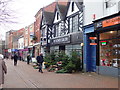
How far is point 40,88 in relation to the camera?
8.85m

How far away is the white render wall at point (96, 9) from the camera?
1267cm

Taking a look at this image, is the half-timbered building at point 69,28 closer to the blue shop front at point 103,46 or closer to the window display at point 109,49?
the blue shop front at point 103,46

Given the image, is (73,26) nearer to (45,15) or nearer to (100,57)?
(100,57)

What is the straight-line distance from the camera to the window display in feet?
40.7

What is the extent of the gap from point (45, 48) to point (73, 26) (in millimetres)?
9804

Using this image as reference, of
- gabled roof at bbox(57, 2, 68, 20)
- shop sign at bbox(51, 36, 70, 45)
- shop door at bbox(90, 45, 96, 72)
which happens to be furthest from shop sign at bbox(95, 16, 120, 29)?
gabled roof at bbox(57, 2, 68, 20)

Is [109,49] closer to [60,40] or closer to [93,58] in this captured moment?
[93,58]

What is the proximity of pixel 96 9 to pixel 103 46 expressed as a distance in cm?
295

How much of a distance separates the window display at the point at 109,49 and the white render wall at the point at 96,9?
148cm

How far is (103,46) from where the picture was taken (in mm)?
13898

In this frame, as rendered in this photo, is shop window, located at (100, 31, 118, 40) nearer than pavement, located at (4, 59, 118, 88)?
No

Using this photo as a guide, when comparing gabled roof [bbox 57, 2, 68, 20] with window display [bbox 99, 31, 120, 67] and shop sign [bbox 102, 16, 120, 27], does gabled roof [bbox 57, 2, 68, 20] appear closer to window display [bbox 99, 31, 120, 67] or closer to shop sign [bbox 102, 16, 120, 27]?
window display [bbox 99, 31, 120, 67]

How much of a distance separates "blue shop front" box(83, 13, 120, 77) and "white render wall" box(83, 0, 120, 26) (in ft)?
2.26

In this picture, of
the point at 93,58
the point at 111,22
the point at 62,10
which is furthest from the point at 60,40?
the point at 111,22
